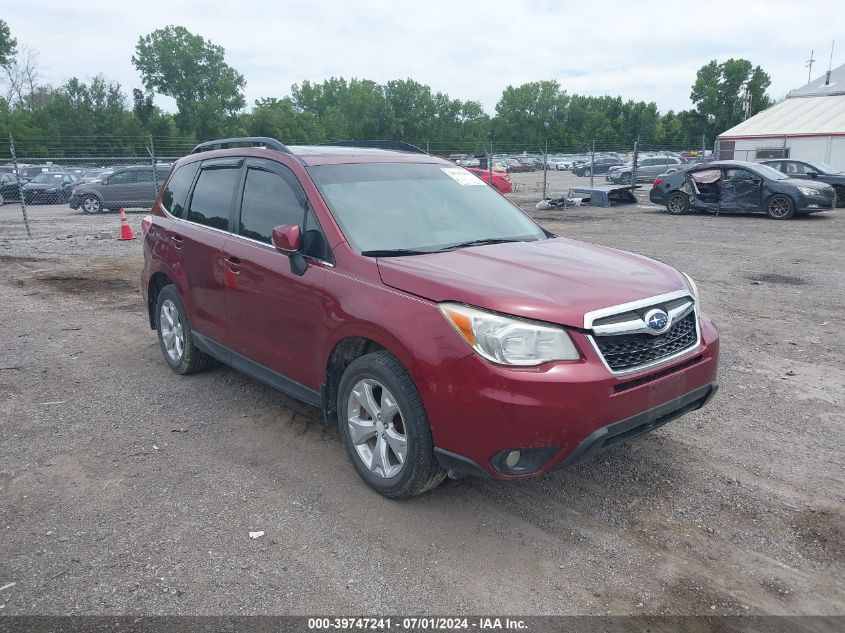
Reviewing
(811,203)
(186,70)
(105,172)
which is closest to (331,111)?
(186,70)

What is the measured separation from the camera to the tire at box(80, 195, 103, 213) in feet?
74.3

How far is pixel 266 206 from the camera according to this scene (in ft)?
15.0

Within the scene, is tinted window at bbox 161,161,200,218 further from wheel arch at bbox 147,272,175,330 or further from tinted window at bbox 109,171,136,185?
tinted window at bbox 109,171,136,185

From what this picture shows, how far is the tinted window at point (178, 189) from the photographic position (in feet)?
18.6

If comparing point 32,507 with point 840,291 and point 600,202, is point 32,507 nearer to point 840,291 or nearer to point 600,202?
point 840,291

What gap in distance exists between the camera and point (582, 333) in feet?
10.4

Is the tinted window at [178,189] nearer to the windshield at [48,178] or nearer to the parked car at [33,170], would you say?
the windshield at [48,178]

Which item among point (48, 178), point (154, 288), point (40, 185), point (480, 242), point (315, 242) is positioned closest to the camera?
point (315, 242)

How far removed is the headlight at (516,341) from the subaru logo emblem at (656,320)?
1.50ft

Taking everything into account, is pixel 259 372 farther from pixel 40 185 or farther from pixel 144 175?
pixel 40 185

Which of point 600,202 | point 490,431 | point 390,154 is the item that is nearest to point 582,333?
point 490,431

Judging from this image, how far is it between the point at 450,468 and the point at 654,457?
1544 mm

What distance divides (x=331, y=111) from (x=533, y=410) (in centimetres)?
9364

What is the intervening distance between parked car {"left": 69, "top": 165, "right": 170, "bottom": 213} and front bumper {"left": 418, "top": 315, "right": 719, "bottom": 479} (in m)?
21.0
